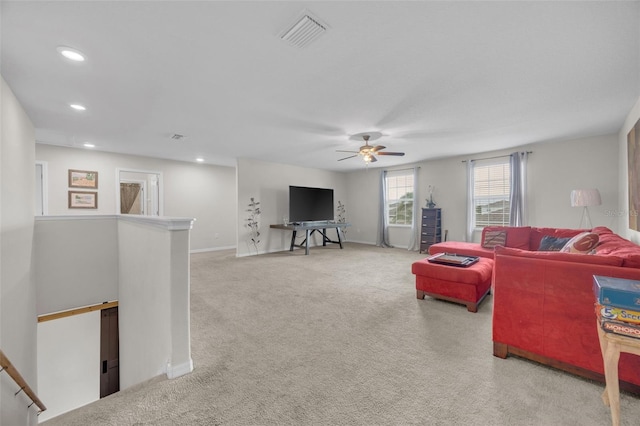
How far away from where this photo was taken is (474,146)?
519 cm

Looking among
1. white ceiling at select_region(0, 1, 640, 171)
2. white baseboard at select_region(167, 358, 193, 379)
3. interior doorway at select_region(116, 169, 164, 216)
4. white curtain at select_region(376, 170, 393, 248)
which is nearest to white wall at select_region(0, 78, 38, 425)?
white ceiling at select_region(0, 1, 640, 171)

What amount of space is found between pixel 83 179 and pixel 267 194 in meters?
3.85

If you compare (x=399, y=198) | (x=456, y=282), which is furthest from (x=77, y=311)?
(x=399, y=198)

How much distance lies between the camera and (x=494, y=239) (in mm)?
4375

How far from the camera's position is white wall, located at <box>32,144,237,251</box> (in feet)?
16.9

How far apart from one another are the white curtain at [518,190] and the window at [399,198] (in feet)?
7.89

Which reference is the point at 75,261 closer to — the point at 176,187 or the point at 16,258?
the point at 16,258

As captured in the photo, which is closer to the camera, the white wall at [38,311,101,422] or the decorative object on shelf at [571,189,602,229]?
the decorative object on shelf at [571,189,602,229]

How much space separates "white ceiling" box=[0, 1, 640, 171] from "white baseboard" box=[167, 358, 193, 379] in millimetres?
2374

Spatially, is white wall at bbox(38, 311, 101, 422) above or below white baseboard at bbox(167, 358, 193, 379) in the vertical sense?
below

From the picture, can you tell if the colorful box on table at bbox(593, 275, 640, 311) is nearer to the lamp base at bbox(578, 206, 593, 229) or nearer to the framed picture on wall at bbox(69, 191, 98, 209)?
the lamp base at bbox(578, 206, 593, 229)

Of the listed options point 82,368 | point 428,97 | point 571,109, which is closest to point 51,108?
point 82,368

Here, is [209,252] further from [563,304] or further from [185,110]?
[563,304]

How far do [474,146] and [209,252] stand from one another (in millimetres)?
6759
